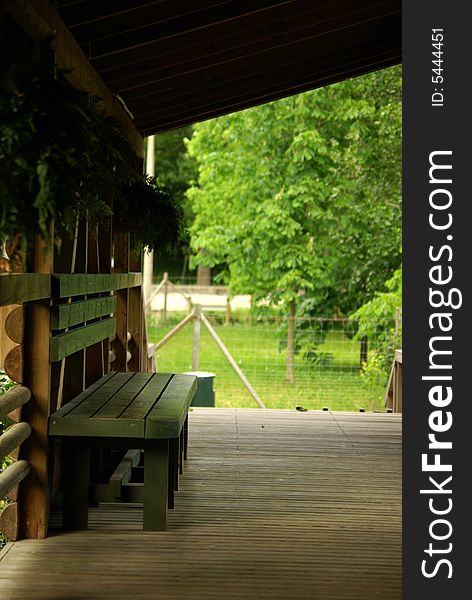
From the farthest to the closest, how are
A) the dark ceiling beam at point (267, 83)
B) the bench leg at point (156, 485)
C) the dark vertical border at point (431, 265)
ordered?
the dark ceiling beam at point (267, 83)
the bench leg at point (156, 485)
the dark vertical border at point (431, 265)

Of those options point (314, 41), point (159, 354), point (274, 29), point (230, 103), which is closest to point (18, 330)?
point (274, 29)

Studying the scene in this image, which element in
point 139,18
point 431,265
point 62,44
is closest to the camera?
point 431,265

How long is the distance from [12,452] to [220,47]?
110 inches

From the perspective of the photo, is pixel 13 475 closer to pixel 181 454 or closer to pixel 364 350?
pixel 181 454

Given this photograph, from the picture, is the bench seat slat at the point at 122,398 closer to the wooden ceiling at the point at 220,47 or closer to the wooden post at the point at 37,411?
the wooden post at the point at 37,411

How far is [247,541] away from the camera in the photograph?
189 inches

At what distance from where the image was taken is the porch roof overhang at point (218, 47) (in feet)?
16.8

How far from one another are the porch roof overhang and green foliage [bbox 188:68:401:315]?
7.28m

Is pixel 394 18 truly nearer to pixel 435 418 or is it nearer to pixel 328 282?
pixel 435 418

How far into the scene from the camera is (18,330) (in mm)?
4559

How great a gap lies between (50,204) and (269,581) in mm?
1925

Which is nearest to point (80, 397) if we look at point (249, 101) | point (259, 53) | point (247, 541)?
point (247, 541)

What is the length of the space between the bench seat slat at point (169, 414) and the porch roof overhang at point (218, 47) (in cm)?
193

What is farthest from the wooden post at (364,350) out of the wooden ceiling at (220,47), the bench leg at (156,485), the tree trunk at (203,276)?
the tree trunk at (203,276)
